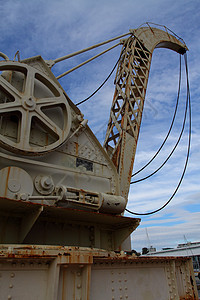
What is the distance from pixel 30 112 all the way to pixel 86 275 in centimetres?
482

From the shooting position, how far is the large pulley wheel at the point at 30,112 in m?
6.48

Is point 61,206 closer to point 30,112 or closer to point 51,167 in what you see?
point 51,167

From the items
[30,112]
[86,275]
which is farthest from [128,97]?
[86,275]

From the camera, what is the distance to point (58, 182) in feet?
24.0

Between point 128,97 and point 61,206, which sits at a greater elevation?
point 128,97

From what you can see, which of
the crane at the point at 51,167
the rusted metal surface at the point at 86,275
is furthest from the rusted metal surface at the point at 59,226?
the rusted metal surface at the point at 86,275

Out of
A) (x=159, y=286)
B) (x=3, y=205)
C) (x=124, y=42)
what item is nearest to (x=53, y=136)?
(x=3, y=205)

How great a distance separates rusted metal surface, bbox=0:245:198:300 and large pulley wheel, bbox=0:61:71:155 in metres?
3.39

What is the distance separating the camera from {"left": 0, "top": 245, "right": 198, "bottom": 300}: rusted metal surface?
3.28m

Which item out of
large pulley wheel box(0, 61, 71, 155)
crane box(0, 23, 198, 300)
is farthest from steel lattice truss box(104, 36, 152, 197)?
large pulley wheel box(0, 61, 71, 155)

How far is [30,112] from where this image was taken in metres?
6.84

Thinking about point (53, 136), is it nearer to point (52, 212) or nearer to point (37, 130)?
point (37, 130)

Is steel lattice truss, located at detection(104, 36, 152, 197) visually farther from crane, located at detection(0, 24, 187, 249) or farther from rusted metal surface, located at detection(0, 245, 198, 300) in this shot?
rusted metal surface, located at detection(0, 245, 198, 300)

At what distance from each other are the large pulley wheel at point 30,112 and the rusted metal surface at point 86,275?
339 centimetres
